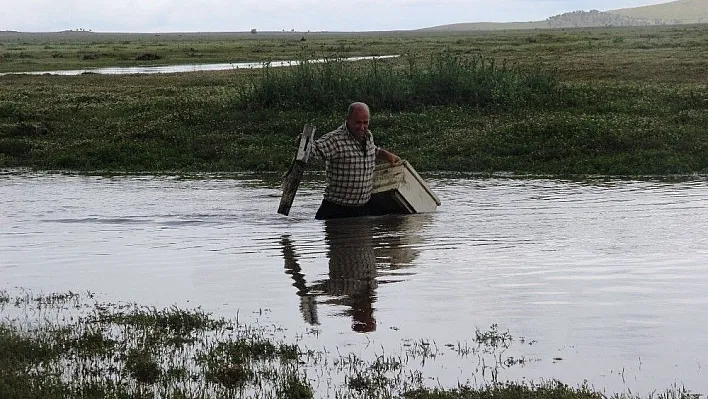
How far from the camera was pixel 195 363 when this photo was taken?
6980mm

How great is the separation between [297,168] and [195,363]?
689 cm

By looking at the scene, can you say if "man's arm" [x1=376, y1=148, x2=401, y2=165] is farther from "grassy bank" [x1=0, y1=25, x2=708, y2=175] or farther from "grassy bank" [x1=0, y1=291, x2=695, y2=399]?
"grassy bank" [x1=0, y1=25, x2=708, y2=175]

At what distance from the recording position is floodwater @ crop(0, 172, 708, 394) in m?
7.47

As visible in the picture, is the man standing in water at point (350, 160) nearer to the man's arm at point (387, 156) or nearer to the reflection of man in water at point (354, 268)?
the man's arm at point (387, 156)

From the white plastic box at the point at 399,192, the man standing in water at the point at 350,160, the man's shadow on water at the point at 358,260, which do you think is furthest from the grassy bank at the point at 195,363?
the white plastic box at the point at 399,192

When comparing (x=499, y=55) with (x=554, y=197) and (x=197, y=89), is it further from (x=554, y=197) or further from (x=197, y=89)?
(x=554, y=197)

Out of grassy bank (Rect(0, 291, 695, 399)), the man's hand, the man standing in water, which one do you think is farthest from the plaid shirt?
grassy bank (Rect(0, 291, 695, 399))

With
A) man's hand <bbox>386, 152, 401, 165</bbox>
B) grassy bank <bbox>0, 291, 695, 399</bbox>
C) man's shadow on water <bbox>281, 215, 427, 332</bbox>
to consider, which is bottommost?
man's shadow on water <bbox>281, 215, 427, 332</bbox>

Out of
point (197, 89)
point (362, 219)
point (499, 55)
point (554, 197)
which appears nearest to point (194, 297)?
point (362, 219)

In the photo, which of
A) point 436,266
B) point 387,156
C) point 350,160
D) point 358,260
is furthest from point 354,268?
point 387,156

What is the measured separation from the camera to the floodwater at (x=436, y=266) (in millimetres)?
7473

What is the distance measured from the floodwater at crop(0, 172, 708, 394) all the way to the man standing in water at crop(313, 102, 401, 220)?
0.28m

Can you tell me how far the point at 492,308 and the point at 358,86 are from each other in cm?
1758

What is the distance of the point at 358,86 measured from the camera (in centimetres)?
2581
